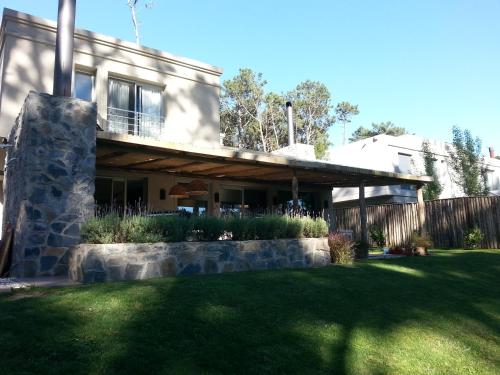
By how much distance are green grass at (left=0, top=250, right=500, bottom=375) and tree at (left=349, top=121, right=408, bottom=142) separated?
43.3 m

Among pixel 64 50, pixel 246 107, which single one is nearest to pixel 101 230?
pixel 64 50

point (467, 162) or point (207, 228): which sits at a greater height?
point (467, 162)

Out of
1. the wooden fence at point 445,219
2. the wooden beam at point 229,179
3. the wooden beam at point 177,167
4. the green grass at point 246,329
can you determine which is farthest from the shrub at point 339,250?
the wooden fence at point 445,219

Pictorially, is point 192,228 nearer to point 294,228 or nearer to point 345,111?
point 294,228

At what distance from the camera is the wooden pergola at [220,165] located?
8.62 metres

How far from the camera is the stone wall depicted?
630 cm

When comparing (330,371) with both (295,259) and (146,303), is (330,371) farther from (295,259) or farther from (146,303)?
(295,259)

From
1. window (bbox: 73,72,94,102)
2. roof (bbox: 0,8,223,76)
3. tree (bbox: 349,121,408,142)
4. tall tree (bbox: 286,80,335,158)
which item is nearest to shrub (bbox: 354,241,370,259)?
roof (bbox: 0,8,223,76)

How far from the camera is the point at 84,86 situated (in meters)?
11.8

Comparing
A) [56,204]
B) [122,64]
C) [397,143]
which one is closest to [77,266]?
[56,204]

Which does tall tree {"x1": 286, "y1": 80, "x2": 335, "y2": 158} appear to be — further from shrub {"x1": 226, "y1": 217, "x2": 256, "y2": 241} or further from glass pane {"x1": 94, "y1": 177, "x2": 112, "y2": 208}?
shrub {"x1": 226, "y1": 217, "x2": 256, "y2": 241}

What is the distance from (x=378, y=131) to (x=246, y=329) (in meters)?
47.1

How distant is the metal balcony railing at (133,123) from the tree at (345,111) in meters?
30.2

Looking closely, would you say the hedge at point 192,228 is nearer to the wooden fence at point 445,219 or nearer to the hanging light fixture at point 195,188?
the hanging light fixture at point 195,188
